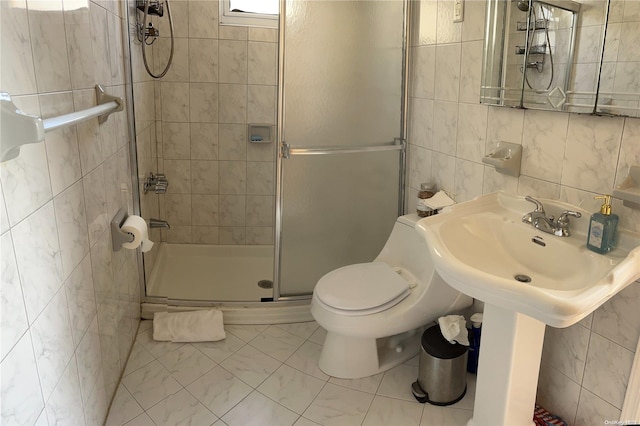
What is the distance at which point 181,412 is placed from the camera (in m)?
1.99

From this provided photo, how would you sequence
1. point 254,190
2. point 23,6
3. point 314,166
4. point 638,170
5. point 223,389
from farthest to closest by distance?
point 254,190
point 314,166
point 223,389
point 638,170
point 23,6

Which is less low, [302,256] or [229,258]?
[302,256]

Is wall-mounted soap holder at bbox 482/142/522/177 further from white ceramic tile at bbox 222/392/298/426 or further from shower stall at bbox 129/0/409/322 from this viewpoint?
white ceramic tile at bbox 222/392/298/426

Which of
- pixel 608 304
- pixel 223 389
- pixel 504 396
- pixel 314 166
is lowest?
pixel 223 389

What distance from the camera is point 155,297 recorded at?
2.70 meters

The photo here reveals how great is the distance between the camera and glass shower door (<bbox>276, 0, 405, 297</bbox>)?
7.86 feet

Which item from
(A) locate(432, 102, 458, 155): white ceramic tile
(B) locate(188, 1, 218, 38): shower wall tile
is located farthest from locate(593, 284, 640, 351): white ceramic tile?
(B) locate(188, 1, 218, 38): shower wall tile

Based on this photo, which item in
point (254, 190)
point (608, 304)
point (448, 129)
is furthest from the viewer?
point (254, 190)

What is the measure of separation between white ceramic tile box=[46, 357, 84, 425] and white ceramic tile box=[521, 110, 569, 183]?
1787mm

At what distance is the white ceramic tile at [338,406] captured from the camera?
6.49ft

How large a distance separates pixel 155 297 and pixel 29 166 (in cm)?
163

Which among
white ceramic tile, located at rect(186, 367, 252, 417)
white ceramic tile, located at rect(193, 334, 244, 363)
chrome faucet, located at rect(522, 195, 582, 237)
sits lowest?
white ceramic tile, located at rect(186, 367, 252, 417)

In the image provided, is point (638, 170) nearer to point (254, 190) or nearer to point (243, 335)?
point (243, 335)

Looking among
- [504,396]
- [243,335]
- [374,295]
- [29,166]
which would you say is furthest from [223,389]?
[29,166]
